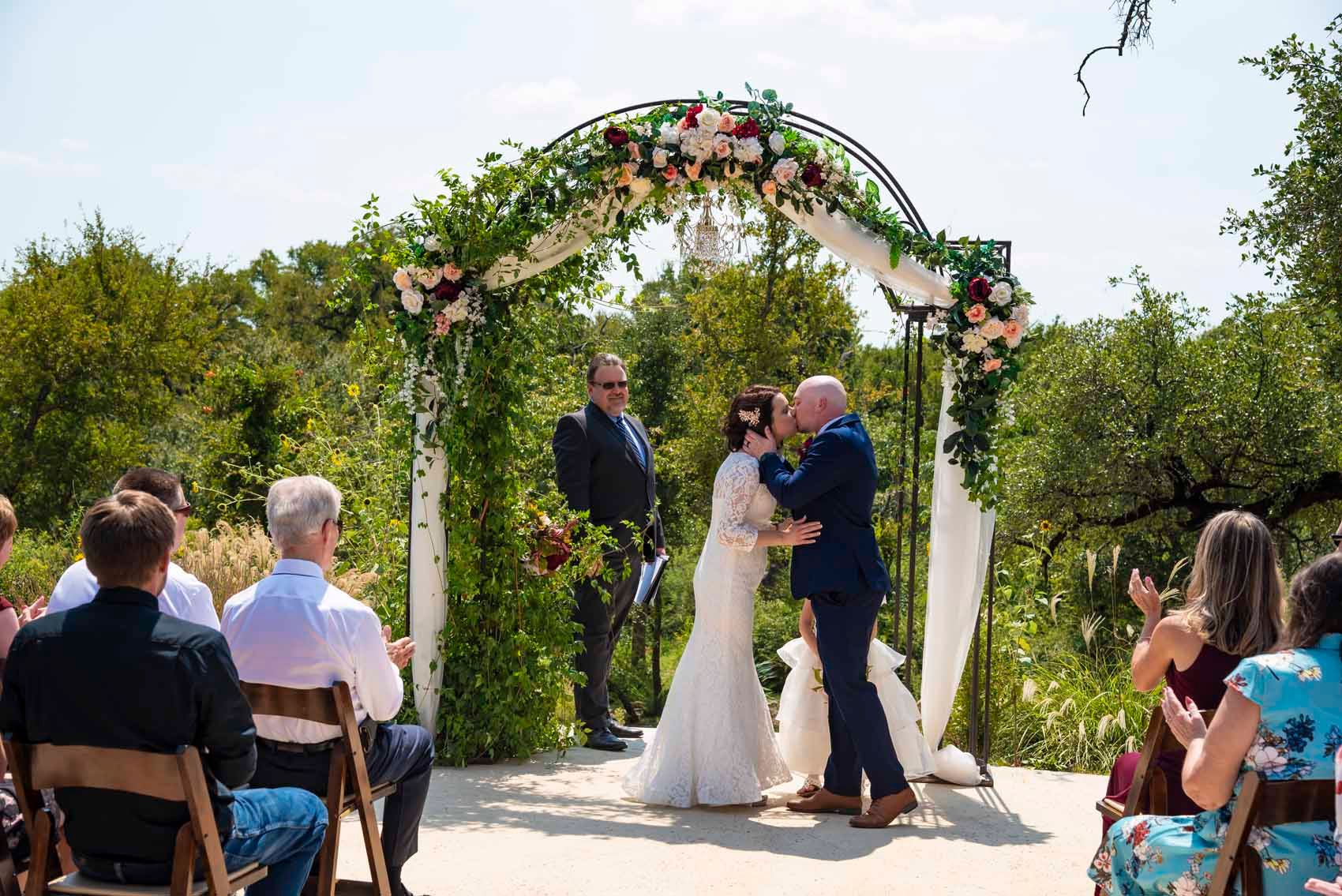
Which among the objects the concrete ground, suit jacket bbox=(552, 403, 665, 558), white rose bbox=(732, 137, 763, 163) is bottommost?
the concrete ground

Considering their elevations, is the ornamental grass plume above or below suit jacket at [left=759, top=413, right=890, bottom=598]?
below

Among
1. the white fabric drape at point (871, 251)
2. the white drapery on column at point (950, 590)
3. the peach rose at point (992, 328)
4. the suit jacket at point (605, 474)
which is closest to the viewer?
the peach rose at point (992, 328)

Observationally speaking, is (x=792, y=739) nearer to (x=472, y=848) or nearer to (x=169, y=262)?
(x=472, y=848)

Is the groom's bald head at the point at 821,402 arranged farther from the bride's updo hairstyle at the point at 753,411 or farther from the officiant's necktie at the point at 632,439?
the officiant's necktie at the point at 632,439

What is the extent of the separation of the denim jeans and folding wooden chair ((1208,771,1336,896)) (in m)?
2.32

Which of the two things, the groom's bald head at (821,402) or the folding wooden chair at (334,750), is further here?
the groom's bald head at (821,402)

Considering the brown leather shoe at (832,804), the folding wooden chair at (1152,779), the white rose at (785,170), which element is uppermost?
the white rose at (785,170)

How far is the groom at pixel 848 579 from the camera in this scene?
5.15m

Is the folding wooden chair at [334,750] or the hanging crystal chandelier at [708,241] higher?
the hanging crystal chandelier at [708,241]

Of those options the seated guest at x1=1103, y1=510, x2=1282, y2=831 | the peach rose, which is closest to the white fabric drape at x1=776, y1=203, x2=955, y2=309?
the peach rose

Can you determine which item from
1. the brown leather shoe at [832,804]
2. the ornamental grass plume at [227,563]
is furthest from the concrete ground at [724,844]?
the ornamental grass plume at [227,563]

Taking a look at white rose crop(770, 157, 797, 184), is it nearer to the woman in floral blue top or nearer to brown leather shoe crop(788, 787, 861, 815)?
brown leather shoe crop(788, 787, 861, 815)

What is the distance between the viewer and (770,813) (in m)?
5.36

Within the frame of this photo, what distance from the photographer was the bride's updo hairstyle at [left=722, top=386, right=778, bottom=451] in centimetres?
543
